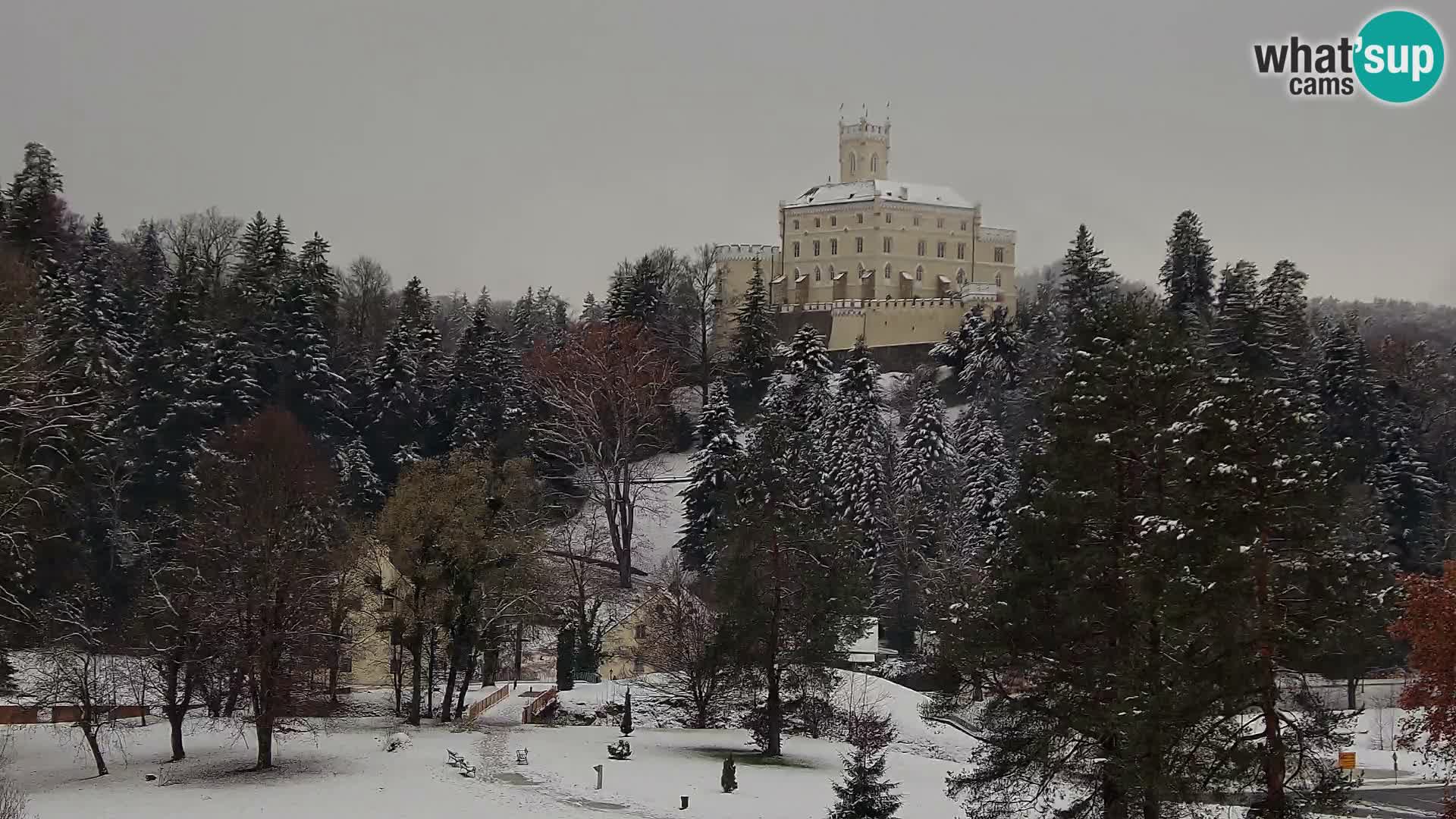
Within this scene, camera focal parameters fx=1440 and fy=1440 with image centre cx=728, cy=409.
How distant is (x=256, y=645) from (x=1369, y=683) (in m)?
38.9

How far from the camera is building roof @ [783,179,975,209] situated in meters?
101

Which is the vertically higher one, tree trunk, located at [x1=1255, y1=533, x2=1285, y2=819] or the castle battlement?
the castle battlement

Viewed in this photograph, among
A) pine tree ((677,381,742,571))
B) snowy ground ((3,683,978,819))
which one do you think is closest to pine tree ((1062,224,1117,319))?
pine tree ((677,381,742,571))

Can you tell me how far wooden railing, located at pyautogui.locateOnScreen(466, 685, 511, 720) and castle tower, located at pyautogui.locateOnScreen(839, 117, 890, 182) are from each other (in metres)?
71.6

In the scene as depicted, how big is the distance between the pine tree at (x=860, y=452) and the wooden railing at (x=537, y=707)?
1778 centimetres

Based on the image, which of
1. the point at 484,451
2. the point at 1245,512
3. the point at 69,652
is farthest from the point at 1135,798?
the point at 484,451

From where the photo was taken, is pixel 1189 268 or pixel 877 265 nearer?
pixel 1189 268

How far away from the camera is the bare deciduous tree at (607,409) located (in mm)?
58781

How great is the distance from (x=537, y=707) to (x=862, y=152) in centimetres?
7590

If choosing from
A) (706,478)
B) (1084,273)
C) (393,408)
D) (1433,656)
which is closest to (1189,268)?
(1084,273)

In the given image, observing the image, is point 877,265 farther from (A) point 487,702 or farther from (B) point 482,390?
(A) point 487,702

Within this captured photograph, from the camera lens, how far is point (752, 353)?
76.3 meters

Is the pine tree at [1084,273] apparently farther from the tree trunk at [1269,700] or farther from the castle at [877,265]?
the tree trunk at [1269,700]

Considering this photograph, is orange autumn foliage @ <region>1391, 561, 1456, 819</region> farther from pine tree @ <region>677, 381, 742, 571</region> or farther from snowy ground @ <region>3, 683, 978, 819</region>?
pine tree @ <region>677, 381, 742, 571</region>
